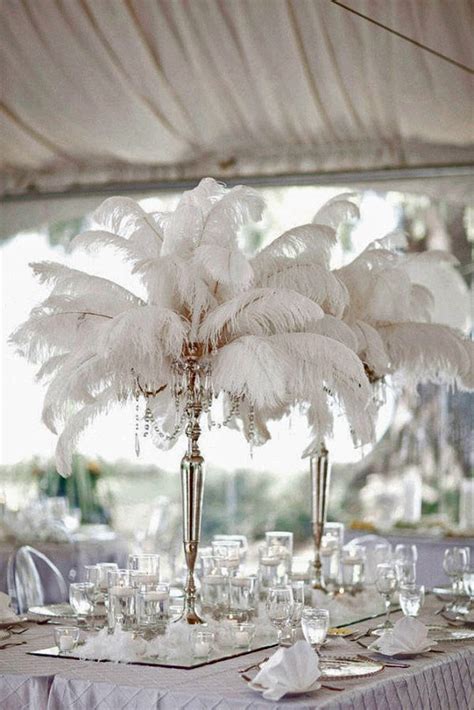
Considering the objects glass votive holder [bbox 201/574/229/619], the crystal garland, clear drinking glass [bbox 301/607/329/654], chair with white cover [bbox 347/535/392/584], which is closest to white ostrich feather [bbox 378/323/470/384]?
chair with white cover [bbox 347/535/392/584]

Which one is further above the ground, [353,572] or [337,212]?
[337,212]

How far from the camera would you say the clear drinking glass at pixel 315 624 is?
12.1 feet

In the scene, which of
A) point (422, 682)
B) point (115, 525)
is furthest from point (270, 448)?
point (422, 682)

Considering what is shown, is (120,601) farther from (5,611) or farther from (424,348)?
(424,348)

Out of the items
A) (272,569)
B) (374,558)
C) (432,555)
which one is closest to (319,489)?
(374,558)

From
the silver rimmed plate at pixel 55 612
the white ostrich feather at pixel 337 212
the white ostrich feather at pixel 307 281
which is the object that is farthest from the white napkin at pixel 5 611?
the white ostrich feather at pixel 337 212

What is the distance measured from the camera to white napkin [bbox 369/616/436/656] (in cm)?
369

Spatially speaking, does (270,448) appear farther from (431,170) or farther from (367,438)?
(367,438)

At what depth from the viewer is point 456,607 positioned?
4637 millimetres

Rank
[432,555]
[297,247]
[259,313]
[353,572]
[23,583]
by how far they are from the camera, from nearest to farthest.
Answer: [259,313], [297,247], [353,572], [23,583], [432,555]

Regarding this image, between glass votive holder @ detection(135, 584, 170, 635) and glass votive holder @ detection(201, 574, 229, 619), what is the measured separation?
0.33 meters

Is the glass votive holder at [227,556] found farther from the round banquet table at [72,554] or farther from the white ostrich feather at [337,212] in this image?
the round banquet table at [72,554]

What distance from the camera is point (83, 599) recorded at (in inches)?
158

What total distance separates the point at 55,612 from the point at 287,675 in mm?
1486
